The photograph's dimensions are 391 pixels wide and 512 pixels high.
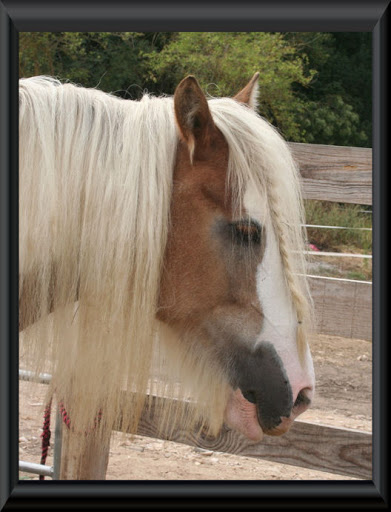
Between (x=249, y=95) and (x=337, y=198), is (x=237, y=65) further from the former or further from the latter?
(x=249, y=95)

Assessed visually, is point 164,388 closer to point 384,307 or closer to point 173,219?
point 173,219

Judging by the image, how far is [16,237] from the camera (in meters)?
1.46

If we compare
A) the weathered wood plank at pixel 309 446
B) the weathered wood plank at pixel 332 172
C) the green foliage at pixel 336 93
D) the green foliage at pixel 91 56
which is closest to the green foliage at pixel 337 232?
the green foliage at pixel 336 93

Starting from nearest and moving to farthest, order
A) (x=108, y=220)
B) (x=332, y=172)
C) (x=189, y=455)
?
(x=108, y=220)
(x=332, y=172)
(x=189, y=455)

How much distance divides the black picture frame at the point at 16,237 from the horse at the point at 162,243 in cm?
24

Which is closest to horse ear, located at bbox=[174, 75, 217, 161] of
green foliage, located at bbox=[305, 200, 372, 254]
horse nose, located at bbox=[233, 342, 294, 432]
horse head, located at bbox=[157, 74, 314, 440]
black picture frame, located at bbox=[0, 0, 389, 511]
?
horse head, located at bbox=[157, 74, 314, 440]

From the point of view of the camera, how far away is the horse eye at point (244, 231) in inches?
67.6

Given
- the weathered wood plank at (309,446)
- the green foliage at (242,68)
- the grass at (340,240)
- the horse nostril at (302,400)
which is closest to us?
the horse nostril at (302,400)

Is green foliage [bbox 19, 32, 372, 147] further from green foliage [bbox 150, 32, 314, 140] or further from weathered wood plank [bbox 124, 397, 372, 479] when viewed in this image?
weathered wood plank [bbox 124, 397, 372, 479]

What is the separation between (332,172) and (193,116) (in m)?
1.36

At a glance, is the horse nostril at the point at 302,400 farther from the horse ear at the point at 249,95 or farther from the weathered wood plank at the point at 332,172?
the weathered wood plank at the point at 332,172

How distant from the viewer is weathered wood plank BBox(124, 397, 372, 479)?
7.69 feet

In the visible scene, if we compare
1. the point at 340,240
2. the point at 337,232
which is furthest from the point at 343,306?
the point at 340,240

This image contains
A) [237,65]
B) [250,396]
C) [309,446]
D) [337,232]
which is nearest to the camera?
[250,396]
